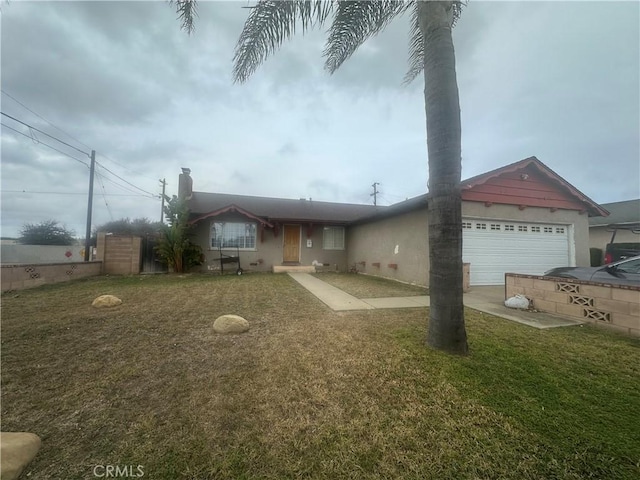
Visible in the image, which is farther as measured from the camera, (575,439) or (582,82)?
(582,82)

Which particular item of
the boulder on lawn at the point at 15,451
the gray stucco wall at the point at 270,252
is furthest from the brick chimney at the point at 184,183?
the boulder on lawn at the point at 15,451

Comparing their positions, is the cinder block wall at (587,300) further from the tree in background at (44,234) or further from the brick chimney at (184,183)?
the tree in background at (44,234)

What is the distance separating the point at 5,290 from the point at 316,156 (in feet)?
47.7

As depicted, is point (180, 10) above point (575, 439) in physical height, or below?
above

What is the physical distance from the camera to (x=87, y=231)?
477 inches

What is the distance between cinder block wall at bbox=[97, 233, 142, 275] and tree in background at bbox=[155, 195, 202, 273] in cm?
97

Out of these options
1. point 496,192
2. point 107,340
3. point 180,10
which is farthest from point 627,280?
point 180,10

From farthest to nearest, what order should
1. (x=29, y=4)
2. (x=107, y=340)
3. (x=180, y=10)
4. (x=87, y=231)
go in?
(x=87, y=231)
(x=29, y=4)
(x=180, y=10)
(x=107, y=340)

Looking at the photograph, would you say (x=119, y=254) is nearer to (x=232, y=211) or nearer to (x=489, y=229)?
(x=232, y=211)

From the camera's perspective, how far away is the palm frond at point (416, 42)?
446 centimetres

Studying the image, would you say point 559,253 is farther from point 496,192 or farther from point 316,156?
point 316,156

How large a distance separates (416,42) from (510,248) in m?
7.71

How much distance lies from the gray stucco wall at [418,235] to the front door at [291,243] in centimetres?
412

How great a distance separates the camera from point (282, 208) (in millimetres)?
15711
